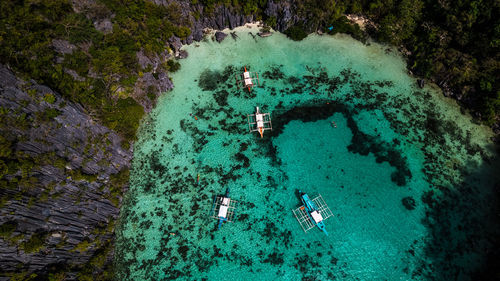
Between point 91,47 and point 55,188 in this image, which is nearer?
point 55,188

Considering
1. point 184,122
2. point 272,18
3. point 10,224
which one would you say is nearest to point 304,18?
point 272,18

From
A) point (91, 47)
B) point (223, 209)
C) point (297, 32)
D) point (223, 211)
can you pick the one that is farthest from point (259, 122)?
point (91, 47)

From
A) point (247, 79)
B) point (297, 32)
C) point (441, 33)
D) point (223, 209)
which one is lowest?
point (223, 209)

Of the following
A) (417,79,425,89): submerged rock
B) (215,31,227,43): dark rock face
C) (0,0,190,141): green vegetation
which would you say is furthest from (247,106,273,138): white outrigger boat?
(417,79,425,89): submerged rock

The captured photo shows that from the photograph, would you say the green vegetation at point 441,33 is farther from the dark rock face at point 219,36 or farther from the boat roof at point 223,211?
the boat roof at point 223,211

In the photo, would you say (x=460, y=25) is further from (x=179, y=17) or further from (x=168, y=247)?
(x=168, y=247)

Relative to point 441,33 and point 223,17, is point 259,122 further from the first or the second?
point 441,33
